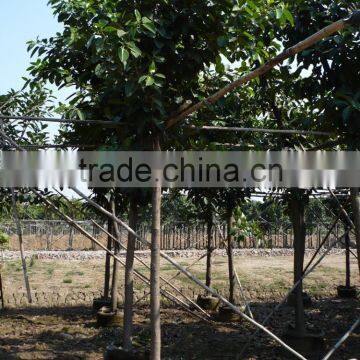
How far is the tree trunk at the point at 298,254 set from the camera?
672 centimetres

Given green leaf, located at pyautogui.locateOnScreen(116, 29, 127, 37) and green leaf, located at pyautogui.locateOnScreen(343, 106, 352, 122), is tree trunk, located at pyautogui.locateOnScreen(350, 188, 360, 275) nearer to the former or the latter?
green leaf, located at pyautogui.locateOnScreen(343, 106, 352, 122)

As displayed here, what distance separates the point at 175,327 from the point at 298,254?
8.08 feet

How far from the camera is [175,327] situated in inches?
324

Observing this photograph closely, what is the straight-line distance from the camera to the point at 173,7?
4.28m

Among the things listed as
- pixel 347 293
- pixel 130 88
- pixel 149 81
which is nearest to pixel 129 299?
pixel 130 88

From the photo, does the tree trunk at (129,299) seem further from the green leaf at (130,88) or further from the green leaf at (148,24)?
the green leaf at (148,24)

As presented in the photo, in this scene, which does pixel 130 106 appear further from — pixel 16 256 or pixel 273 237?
pixel 273 237

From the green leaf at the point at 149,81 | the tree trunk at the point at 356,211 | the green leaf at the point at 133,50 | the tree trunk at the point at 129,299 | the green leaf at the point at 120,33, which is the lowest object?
the tree trunk at the point at 129,299

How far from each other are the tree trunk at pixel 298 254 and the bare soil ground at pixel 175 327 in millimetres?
452

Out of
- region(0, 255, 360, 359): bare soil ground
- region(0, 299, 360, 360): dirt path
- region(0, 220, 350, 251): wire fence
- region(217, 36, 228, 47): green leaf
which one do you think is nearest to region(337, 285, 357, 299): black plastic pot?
region(0, 255, 360, 359): bare soil ground

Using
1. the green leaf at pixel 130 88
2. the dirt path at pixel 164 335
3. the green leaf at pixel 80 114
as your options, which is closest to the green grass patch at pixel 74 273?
the dirt path at pixel 164 335

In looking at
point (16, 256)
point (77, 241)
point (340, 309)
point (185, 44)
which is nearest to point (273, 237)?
point (77, 241)

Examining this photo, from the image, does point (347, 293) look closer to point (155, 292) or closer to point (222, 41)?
point (155, 292)

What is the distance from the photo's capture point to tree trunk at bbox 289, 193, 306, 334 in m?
6.72
